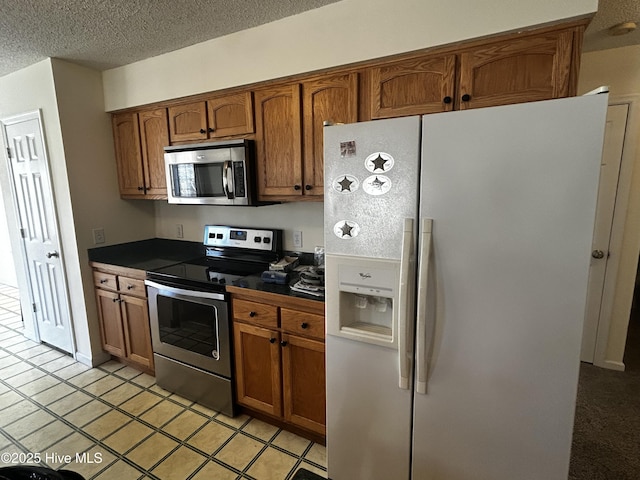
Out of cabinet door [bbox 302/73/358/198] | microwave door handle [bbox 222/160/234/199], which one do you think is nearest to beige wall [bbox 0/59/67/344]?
microwave door handle [bbox 222/160/234/199]

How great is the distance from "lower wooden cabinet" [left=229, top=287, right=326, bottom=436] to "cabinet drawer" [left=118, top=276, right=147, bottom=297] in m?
0.93

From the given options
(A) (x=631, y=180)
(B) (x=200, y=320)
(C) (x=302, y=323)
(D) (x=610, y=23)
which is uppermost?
(D) (x=610, y=23)

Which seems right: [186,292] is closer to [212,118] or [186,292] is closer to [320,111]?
[212,118]

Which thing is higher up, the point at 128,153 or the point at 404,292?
the point at 128,153

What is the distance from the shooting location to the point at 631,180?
8.32 feet

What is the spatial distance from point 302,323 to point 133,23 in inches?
81.8

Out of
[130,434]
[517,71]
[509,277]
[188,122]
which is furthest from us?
[188,122]

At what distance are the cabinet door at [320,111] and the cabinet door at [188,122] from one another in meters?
0.86

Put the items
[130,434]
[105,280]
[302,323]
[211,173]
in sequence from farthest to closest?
1. [105,280]
2. [211,173]
3. [130,434]
4. [302,323]

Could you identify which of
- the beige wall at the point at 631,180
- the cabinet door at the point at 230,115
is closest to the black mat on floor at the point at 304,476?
the cabinet door at the point at 230,115

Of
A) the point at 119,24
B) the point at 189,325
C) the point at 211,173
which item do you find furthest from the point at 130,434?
the point at 119,24

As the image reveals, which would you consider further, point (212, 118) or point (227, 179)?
point (212, 118)

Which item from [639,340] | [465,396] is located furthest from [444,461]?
[639,340]

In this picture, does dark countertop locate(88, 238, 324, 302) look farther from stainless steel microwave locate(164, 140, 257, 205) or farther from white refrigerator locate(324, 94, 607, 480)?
white refrigerator locate(324, 94, 607, 480)
